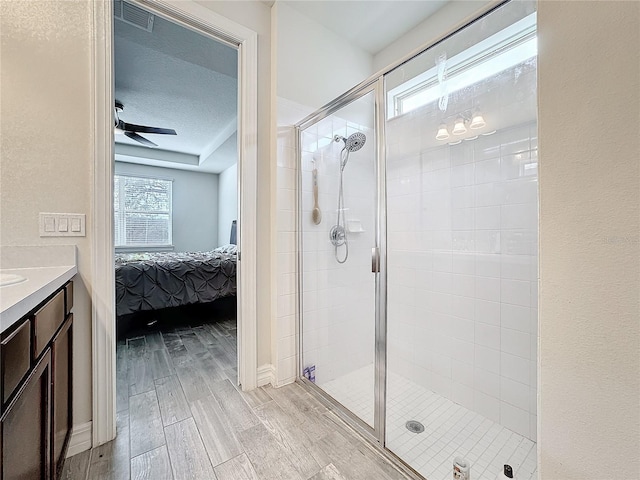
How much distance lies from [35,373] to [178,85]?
3.29 metres

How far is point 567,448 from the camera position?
0.68 m

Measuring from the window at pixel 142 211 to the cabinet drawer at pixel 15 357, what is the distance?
5894 mm

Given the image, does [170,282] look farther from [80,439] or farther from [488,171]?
[488,171]

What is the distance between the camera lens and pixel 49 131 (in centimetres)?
130

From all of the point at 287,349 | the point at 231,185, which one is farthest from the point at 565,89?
the point at 231,185

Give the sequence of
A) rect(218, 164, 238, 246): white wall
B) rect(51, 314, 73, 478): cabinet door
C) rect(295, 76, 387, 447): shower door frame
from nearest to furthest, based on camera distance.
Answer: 1. rect(51, 314, 73, 478): cabinet door
2. rect(295, 76, 387, 447): shower door frame
3. rect(218, 164, 238, 246): white wall

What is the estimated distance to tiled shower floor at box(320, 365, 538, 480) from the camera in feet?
4.36

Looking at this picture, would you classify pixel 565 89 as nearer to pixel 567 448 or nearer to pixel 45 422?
pixel 567 448

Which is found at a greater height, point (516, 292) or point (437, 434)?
point (516, 292)

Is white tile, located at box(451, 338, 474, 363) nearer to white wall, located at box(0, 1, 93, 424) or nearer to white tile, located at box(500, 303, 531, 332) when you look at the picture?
white tile, located at box(500, 303, 531, 332)

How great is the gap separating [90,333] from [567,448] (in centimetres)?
191

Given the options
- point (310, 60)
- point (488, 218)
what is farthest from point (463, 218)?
point (310, 60)

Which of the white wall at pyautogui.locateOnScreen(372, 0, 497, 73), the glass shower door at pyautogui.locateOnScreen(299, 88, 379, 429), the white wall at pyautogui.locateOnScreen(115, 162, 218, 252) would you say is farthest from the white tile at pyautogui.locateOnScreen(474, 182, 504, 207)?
the white wall at pyautogui.locateOnScreen(115, 162, 218, 252)

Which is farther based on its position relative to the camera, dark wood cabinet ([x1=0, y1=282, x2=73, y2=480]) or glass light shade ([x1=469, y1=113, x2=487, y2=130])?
glass light shade ([x1=469, y1=113, x2=487, y2=130])
